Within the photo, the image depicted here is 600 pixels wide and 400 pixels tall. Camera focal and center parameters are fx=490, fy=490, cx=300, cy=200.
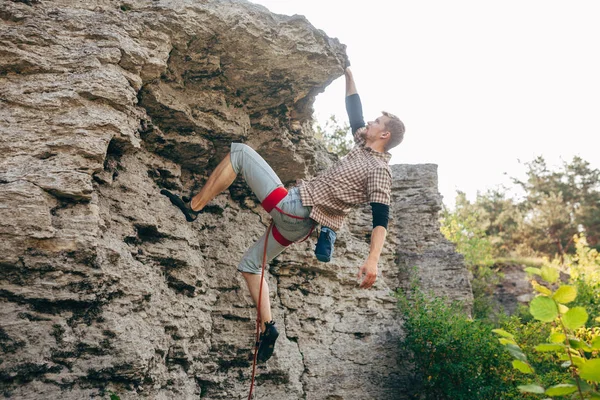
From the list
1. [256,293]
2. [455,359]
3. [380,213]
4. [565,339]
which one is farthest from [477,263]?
[565,339]

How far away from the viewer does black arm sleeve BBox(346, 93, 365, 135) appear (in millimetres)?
5723

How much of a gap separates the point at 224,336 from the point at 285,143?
2.54 meters

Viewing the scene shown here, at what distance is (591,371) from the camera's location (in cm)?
150

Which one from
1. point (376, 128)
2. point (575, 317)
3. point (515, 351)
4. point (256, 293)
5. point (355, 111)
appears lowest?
point (515, 351)

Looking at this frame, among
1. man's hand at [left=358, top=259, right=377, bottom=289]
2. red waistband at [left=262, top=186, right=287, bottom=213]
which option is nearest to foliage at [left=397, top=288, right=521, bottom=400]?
man's hand at [left=358, top=259, right=377, bottom=289]

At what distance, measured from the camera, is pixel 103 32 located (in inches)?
185

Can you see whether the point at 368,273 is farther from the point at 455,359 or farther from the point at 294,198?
the point at 455,359

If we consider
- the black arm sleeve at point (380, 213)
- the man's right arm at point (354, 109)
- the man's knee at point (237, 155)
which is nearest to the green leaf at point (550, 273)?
the black arm sleeve at point (380, 213)

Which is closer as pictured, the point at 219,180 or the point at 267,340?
the point at 219,180

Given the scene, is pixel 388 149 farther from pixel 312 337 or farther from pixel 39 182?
pixel 39 182

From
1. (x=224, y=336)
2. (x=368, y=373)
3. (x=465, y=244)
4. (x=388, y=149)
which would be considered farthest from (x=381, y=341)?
(x=465, y=244)

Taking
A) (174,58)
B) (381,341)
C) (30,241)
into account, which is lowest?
(381,341)

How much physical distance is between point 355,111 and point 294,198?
1.58 metres

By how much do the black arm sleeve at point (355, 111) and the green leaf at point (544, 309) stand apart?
4.15 metres
